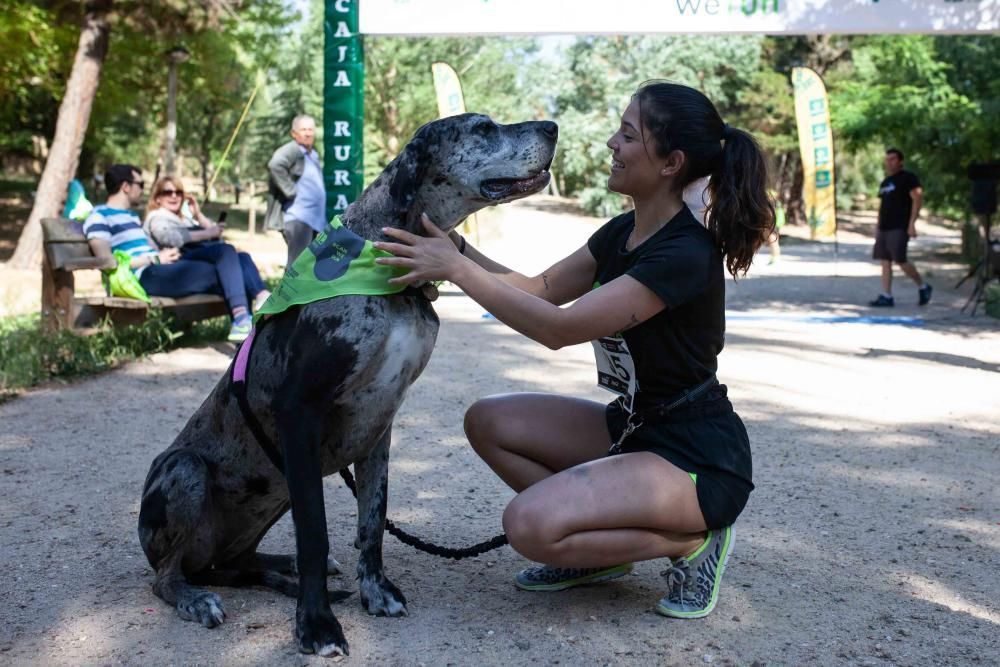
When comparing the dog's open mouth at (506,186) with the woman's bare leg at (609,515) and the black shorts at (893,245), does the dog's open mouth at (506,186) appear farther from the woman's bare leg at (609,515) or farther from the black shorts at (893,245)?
the black shorts at (893,245)

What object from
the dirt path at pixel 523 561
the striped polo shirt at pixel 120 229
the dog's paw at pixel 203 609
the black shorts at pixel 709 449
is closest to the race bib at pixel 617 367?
the black shorts at pixel 709 449

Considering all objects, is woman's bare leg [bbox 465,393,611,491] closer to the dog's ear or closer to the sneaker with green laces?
the dog's ear

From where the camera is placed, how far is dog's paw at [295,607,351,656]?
9.58 feet

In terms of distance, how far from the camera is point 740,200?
10.4 ft

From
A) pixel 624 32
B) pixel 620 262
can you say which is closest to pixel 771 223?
pixel 620 262

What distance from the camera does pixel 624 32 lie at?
10.4 m

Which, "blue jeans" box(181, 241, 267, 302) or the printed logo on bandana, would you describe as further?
"blue jeans" box(181, 241, 267, 302)

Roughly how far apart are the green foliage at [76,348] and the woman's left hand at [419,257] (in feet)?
15.3

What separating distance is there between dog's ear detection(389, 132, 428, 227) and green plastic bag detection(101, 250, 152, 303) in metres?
5.01

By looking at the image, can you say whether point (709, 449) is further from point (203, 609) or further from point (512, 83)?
point (512, 83)

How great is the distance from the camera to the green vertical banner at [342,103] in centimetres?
1002

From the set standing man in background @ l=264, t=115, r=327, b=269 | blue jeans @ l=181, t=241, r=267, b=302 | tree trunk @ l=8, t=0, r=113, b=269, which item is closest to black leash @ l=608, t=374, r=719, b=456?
blue jeans @ l=181, t=241, r=267, b=302

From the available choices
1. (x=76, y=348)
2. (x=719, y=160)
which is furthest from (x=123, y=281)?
(x=719, y=160)

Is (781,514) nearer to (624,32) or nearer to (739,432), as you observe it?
(739,432)
